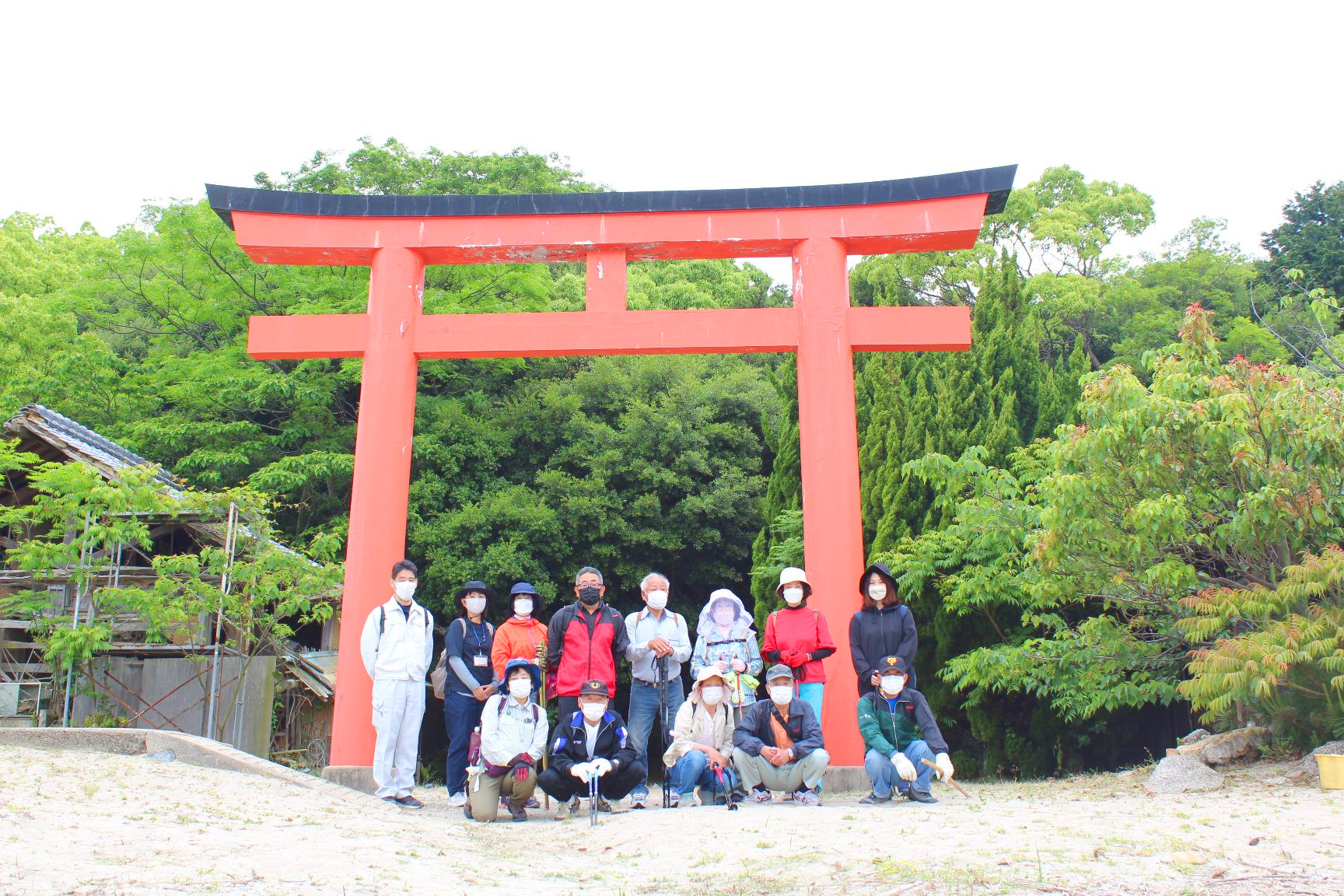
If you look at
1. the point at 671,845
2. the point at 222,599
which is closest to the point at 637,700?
the point at 671,845

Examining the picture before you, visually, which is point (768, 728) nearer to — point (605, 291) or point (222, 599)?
point (605, 291)

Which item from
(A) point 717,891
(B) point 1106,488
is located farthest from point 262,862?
(B) point 1106,488

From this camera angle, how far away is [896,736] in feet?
20.0

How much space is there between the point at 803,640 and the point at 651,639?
0.98 m

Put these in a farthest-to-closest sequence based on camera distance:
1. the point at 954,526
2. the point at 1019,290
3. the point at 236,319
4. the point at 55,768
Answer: the point at 236,319 → the point at 1019,290 → the point at 954,526 → the point at 55,768

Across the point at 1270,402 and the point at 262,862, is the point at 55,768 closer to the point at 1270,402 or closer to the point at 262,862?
the point at 262,862

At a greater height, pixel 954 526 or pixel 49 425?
pixel 49 425

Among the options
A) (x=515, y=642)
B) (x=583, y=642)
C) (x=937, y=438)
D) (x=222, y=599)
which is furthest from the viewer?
(x=937, y=438)

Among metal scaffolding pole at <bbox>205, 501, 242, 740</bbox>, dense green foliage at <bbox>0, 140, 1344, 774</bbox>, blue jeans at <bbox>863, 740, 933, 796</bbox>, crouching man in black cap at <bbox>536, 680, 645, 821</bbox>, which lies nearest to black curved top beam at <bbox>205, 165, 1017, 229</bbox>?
dense green foliage at <bbox>0, 140, 1344, 774</bbox>

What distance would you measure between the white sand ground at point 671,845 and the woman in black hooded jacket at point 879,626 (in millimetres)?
893

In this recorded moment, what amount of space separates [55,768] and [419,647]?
220 cm

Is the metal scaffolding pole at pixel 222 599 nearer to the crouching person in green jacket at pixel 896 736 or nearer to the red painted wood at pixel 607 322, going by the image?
the red painted wood at pixel 607 322

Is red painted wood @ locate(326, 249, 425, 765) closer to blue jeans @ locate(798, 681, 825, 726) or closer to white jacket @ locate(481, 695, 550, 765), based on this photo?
white jacket @ locate(481, 695, 550, 765)

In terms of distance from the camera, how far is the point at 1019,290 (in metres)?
14.3
